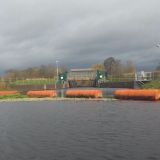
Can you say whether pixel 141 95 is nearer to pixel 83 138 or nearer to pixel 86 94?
pixel 86 94

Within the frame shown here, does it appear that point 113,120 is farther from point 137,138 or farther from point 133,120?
point 137,138

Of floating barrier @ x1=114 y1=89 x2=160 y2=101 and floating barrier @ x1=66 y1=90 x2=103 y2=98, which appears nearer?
floating barrier @ x1=114 y1=89 x2=160 y2=101

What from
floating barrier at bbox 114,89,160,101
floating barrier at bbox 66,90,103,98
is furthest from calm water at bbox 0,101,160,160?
floating barrier at bbox 66,90,103,98

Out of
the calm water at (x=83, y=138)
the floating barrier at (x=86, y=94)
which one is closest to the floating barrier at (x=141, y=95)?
the floating barrier at (x=86, y=94)

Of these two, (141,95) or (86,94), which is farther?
(86,94)

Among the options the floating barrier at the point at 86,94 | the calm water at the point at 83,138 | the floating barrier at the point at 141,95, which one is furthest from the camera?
the floating barrier at the point at 86,94

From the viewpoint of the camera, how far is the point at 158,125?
1152 inches

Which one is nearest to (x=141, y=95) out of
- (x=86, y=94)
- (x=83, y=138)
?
(x=86, y=94)

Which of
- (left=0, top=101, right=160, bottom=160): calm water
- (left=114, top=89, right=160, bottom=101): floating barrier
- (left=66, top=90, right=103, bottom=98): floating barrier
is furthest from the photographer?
(left=66, top=90, right=103, bottom=98): floating barrier

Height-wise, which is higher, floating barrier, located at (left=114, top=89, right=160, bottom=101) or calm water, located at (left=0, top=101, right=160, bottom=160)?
floating barrier, located at (left=114, top=89, right=160, bottom=101)

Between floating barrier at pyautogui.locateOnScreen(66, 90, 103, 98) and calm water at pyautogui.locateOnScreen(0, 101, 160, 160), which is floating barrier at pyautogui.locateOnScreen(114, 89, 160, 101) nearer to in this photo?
floating barrier at pyautogui.locateOnScreen(66, 90, 103, 98)

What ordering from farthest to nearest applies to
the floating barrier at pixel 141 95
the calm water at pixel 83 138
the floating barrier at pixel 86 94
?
the floating barrier at pixel 86 94 → the floating barrier at pixel 141 95 → the calm water at pixel 83 138

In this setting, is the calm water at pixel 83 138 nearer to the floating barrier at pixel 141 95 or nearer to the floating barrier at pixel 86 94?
the floating barrier at pixel 141 95

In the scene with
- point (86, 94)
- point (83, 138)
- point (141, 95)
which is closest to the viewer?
point (83, 138)
